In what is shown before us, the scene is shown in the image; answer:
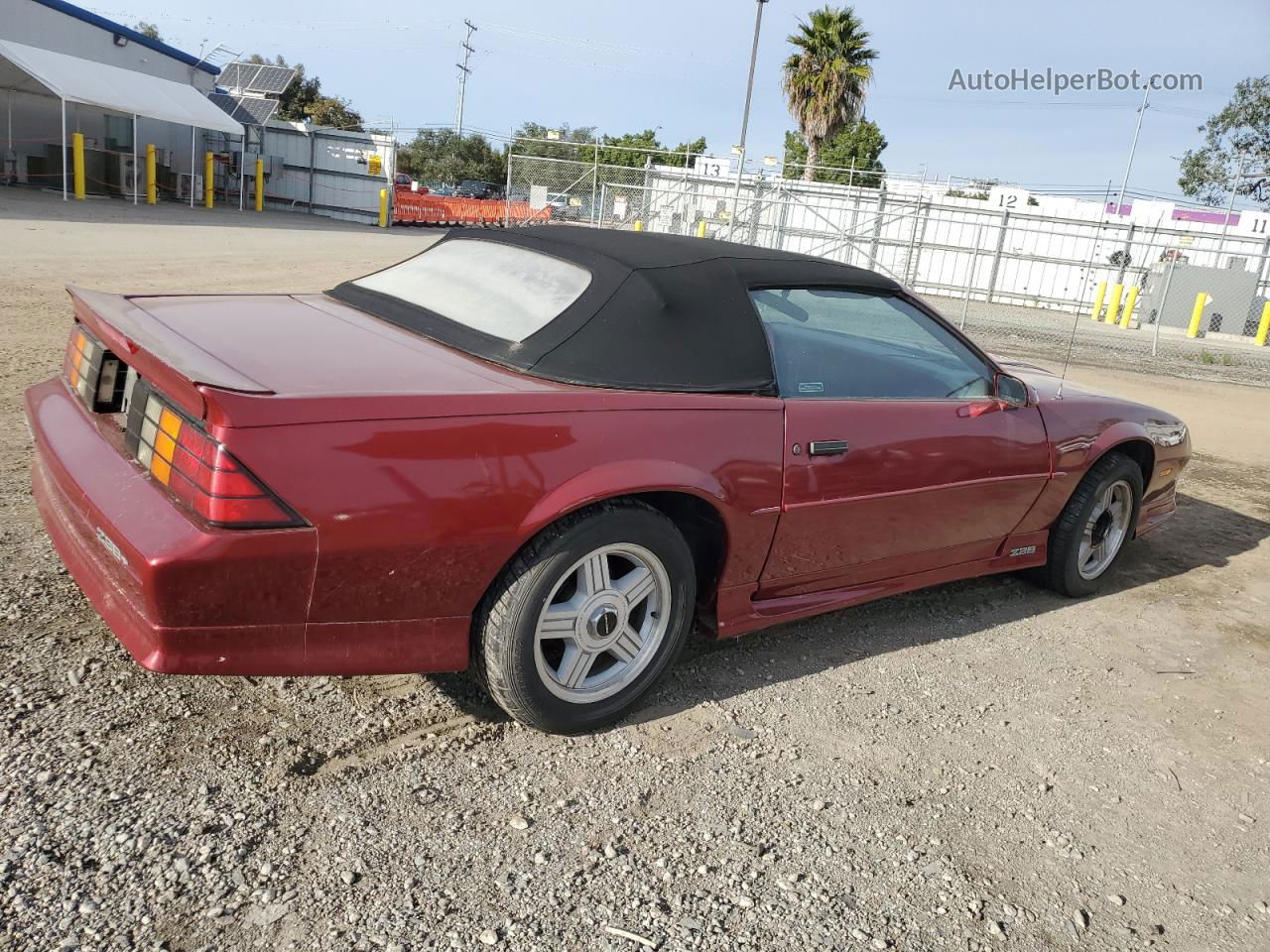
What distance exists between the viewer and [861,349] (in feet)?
13.2

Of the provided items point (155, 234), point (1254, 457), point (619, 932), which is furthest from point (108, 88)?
point (619, 932)

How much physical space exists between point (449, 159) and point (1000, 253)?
43.0 m

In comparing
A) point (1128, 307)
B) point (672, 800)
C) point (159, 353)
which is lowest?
point (672, 800)

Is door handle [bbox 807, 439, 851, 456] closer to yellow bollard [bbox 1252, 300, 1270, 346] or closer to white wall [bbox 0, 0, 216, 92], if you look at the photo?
yellow bollard [bbox 1252, 300, 1270, 346]

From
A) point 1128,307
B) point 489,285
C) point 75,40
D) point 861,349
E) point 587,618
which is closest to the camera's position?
point 587,618

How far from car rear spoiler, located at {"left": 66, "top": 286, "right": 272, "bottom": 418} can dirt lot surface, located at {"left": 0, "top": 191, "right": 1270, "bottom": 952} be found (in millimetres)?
921

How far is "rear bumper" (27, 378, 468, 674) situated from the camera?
226cm

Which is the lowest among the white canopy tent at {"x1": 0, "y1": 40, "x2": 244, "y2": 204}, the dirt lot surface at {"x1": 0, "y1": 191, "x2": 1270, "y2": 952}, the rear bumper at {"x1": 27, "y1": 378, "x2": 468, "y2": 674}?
the dirt lot surface at {"x1": 0, "y1": 191, "x2": 1270, "y2": 952}

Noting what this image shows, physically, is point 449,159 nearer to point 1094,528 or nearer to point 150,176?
point 150,176

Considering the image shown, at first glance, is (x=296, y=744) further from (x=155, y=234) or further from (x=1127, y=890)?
(x=155, y=234)

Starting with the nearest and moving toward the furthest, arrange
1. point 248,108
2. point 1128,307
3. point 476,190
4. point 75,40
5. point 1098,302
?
point 1128,307 < point 1098,302 < point 75,40 < point 248,108 < point 476,190

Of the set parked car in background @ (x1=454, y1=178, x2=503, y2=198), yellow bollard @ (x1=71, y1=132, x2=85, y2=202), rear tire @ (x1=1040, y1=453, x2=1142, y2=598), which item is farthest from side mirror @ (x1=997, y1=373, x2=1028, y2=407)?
parked car in background @ (x1=454, y1=178, x2=503, y2=198)

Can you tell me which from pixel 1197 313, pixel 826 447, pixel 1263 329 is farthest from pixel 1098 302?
pixel 826 447

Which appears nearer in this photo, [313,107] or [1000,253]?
[1000,253]
